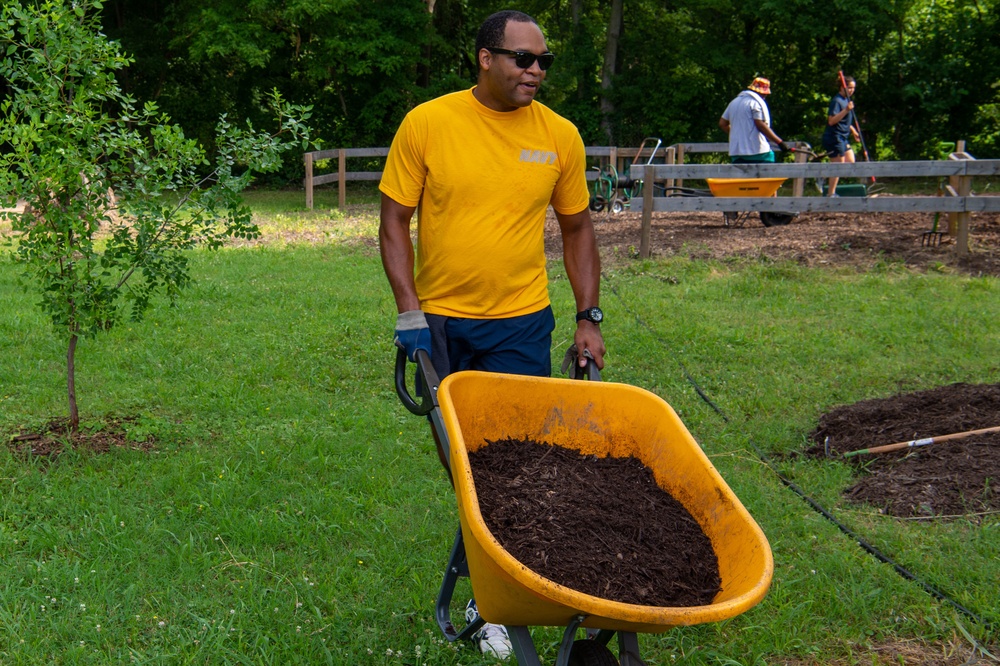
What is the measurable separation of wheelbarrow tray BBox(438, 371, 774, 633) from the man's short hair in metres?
1.11

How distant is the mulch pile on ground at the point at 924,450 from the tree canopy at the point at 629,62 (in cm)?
1626

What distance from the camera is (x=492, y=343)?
346 centimetres

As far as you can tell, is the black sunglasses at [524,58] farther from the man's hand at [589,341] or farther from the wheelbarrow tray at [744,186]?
the wheelbarrow tray at [744,186]

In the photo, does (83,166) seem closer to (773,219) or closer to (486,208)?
(486,208)

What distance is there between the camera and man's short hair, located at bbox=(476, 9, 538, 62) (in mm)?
3197

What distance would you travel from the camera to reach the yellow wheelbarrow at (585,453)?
84.0 inches

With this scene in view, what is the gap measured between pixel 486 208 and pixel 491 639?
1.45 meters

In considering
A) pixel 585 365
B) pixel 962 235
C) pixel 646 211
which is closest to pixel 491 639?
pixel 585 365

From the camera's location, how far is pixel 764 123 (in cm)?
1184

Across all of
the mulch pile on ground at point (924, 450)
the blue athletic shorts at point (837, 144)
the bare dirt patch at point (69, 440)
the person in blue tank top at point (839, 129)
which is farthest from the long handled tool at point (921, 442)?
the blue athletic shorts at point (837, 144)

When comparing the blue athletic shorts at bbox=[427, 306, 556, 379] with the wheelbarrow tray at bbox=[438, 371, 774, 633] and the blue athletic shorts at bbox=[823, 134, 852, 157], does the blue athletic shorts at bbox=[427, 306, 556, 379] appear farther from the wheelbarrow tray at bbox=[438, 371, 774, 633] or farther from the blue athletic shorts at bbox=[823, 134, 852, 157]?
the blue athletic shorts at bbox=[823, 134, 852, 157]

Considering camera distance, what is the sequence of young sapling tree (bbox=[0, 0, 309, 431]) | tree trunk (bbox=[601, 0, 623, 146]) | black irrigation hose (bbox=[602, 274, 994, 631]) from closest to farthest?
black irrigation hose (bbox=[602, 274, 994, 631]), young sapling tree (bbox=[0, 0, 309, 431]), tree trunk (bbox=[601, 0, 623, 146])

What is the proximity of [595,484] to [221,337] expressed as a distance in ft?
16.2

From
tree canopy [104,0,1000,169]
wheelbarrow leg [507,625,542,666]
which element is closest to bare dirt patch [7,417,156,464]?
wheelbarrow leg [507,625,542,666]
